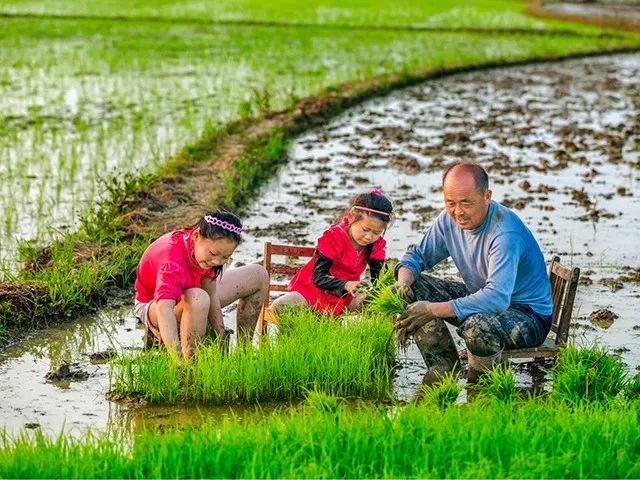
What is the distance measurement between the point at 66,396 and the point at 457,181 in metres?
1.92

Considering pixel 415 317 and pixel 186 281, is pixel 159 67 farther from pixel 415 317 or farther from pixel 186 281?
pixel 415 317

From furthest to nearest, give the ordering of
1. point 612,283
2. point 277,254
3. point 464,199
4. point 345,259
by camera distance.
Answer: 1. point 612,283
2. point 277,254
3. point 345,259
4. point 464,199

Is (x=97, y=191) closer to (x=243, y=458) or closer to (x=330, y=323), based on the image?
(x=330, y=323)

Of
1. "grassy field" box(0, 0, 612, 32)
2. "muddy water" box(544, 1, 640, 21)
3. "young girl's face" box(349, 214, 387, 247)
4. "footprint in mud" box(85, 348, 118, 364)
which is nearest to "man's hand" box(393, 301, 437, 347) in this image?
"young girl's face" box(349, 214, 387, 247)

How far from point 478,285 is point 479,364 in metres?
0.44

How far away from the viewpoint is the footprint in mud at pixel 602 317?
6.20m

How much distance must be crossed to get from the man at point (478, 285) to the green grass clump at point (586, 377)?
11.9 inches

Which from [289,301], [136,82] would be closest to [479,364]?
[289,301]

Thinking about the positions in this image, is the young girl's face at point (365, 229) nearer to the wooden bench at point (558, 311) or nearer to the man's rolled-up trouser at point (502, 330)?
the man's rolled-up trouser at point (502, 330)

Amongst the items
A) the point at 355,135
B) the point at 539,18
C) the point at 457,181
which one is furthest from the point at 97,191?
the point at 539,18

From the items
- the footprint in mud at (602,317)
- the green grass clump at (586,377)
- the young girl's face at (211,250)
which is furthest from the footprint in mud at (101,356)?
the footprint in mud at (602,317)

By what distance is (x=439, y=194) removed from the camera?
923 centimetres

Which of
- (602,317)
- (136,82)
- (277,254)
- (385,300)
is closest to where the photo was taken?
(385,300)

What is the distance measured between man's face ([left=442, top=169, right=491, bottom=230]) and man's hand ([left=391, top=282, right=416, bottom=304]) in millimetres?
408
